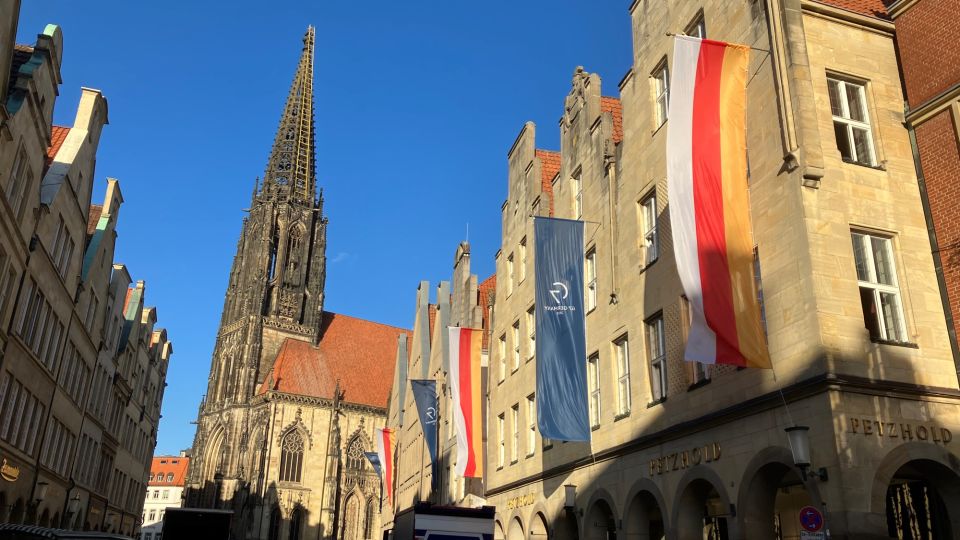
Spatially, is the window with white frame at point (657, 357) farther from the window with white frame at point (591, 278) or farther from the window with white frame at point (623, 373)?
the window with white frame at point (591, 278)

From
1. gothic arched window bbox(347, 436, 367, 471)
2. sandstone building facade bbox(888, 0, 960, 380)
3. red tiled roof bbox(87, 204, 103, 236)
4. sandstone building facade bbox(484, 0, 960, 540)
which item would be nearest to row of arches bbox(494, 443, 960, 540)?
sandstone building facade bbox(484, 0, 960, 540)

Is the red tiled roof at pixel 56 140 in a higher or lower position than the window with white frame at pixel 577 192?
higher

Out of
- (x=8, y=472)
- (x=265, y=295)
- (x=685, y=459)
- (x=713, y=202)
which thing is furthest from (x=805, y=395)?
(x=265, y=295)

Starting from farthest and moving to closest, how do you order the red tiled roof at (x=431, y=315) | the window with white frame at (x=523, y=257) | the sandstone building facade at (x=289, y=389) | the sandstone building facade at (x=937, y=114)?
1. the sandstone building facade at (x=289, y=389)
2. the red tiled roof at (x=431, y=315)
3. the window with white frame at (x=523, y=257)
4. the sandstone building facade at (x=937, y=114)

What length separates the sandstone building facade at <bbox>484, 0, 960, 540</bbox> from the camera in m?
11.3

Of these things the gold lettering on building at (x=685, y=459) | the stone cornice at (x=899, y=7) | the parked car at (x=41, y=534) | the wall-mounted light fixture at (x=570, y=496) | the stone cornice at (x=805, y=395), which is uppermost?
the stone cornice at (x=899, y=7)

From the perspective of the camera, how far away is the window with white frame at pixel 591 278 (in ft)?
68.2

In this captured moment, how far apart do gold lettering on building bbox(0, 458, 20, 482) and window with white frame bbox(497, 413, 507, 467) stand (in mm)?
15450

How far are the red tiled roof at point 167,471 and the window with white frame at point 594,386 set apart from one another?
11674cm

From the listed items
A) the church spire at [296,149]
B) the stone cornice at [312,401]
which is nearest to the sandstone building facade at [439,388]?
the stone cornice at [312,401]

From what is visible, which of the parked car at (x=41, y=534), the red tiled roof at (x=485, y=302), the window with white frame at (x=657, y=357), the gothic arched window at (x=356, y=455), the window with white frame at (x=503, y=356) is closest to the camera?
the parked car at (x=41, y=534)

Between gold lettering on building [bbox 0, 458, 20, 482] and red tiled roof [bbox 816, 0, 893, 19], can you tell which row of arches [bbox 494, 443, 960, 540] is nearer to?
red tiled roof [bbox 816, 0, 893, 19]

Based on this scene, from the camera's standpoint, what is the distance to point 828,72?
13719 millimetres

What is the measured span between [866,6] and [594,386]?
36.4ft
